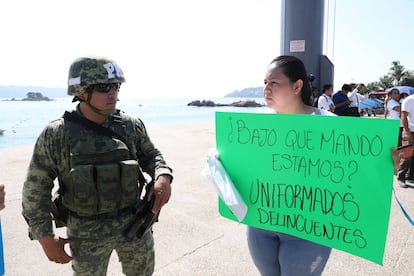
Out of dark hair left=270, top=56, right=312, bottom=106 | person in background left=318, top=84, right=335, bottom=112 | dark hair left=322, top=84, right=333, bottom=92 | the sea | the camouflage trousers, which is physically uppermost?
Result: dark hair left=270, top=56, right=312, bottom=106

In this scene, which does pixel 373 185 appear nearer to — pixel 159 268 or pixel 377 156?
pixel 377 156

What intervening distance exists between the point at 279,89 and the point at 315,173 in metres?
0.48

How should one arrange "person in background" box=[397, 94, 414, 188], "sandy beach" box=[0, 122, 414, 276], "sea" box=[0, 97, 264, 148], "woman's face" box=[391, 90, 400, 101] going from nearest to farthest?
"sandy beach" box=[0, 122, 414, 276], "person in background" box=[397, 94, 414, 188], "woman's face" box=[391, 90, 400, 101], "sea" box=[0, 97, 264, 148]

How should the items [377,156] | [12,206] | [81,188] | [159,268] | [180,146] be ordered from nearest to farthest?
[377,156]
[81,188]
[159,268]
[12,206]
[180,146]

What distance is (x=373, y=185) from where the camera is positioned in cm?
146

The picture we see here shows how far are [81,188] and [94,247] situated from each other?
36cm

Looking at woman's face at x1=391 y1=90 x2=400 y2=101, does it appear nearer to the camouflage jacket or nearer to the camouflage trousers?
the camouflage trousers

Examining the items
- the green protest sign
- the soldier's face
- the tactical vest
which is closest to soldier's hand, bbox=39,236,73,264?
the tactical vest

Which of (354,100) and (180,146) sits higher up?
(354,100)

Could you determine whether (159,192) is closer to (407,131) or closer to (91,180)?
(91,180)

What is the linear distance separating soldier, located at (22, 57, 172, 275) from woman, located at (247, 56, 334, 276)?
0.65 meters

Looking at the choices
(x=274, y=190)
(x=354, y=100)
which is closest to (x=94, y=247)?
(x=274, y=190)

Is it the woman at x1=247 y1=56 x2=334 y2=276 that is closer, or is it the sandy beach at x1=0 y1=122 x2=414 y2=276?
the woman at x1=247 y1=56 x2=334 y2=276

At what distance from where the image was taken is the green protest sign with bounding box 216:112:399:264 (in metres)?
1.46
